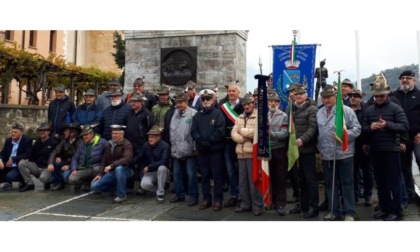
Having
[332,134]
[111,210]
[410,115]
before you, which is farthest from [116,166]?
[410,115]

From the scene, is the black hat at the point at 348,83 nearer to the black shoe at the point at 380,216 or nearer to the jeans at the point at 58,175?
the black shoe at the point at 380,216

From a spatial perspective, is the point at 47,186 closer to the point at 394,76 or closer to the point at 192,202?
the point at 192,202

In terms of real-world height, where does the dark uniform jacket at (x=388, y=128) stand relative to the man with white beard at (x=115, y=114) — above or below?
below

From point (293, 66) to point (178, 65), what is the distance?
10.7ft

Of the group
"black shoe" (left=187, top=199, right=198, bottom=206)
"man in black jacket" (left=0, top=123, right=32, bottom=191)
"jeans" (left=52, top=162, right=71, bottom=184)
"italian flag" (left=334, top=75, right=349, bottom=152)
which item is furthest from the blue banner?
"man in black jacket" (left=0, top=123, right=32, bottom=191)

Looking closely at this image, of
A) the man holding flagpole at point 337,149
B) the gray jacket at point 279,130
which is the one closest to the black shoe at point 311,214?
the man holding flagpole at point 337,149

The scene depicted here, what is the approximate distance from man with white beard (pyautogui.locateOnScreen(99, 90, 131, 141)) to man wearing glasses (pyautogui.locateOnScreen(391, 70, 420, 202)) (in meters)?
5.05

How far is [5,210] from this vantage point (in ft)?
21.5

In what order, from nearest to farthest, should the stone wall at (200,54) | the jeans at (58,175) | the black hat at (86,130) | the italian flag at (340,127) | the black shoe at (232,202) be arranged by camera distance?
the italian flag at (340,127), the black shoe at (232,202), the black hat at (86,130), the jeans at (58,175), the stone wall at (200,54)

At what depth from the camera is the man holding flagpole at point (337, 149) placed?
18.6ft

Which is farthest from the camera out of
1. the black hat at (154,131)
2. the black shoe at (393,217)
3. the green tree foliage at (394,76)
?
the green tree foliage at (394,76)

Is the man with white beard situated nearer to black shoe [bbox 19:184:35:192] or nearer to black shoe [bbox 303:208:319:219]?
black shoe [bbox 19:184:35:192]

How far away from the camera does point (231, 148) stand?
268 inches

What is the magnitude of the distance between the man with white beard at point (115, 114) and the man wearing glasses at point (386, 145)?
4.57 metres
